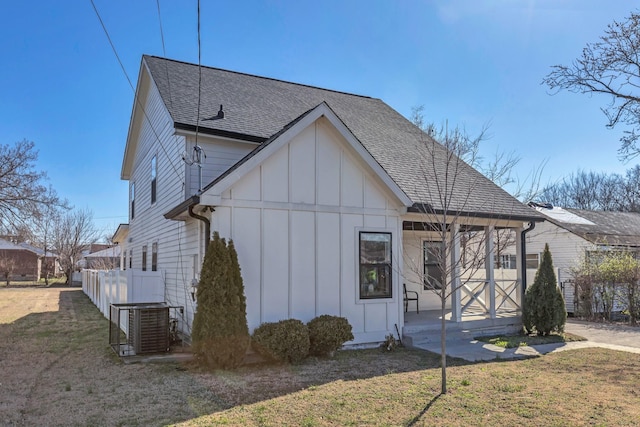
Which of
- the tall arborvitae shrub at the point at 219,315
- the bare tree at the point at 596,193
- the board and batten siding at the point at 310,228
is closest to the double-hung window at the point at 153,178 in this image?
the board and batten siding at the point at 310,228

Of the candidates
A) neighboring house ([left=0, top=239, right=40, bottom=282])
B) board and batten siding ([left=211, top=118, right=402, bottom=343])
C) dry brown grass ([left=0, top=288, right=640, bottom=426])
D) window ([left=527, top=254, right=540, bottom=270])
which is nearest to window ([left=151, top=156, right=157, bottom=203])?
dry brown grass ([left=0, top=288, right=640, bottom=426])

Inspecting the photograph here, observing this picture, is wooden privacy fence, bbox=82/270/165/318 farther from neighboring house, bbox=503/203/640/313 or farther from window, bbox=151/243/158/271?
neighboring house, bbox=503/203/640/313

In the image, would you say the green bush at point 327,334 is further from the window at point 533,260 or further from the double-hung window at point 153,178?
the window at point 533,260

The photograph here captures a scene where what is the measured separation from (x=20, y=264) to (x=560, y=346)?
54.3m

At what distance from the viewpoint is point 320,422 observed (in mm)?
4770

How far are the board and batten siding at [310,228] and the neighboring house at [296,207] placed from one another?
2 cm

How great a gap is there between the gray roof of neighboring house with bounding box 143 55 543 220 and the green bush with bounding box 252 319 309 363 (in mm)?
3701

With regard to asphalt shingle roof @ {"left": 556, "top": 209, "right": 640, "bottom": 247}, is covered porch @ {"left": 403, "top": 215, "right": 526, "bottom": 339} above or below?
below

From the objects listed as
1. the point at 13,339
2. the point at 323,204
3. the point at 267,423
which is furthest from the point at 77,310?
the point at 267,423

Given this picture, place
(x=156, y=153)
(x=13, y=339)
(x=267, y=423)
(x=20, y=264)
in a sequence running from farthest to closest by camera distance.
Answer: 1. (x=20, y=264)
2. (x=156, y=153)
3. (x=13, y=339)
4. (x=267, y=423)

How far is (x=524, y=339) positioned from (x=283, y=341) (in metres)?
5.70

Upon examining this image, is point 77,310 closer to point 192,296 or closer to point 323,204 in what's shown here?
point 192,296

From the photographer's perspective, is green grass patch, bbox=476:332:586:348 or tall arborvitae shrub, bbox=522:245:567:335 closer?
green grass patch, bbox=476:332:586:348

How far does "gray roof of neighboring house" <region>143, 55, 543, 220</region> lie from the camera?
1031 centimetres
